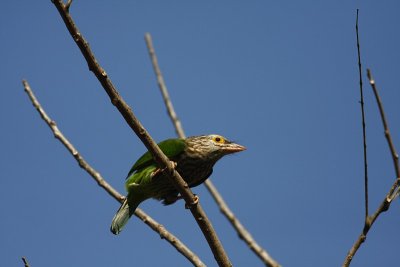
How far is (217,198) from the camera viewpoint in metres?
4.73

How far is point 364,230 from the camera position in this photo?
323 cm

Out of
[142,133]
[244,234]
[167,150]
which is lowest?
[244,234]

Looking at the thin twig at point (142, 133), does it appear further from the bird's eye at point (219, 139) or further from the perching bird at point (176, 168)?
the bird's eye at point (219, 139)

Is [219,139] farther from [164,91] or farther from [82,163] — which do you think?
[82,163]

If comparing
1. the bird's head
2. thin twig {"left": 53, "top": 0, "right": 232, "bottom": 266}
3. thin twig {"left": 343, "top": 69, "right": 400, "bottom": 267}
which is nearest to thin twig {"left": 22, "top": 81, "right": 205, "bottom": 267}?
thin twig {"left": 53, "top": 0, "right": 232, "bottom": 266}

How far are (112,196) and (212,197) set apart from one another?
1.15 meters

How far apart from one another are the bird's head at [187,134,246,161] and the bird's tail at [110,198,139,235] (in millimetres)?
1142

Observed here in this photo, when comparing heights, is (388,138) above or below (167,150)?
below

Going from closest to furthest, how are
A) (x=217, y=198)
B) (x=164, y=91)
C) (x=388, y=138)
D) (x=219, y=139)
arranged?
1. (x=388, y=138)
2. (x=217, y=198)
3. (x=164, y=91)
4. (x=219, y=139)

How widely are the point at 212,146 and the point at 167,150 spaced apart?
2.53 feet

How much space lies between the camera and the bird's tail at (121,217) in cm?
622

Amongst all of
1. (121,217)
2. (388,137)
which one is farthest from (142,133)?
(121,217)

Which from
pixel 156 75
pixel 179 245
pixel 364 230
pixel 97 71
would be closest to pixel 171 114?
pixel 156 75

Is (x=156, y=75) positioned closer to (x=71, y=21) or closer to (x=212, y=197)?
(x=212, y=197)
